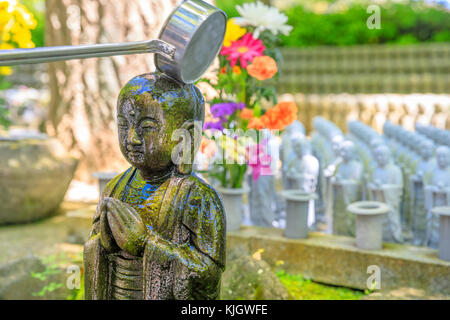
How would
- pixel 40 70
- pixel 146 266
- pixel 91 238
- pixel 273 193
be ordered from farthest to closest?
pixel 40 70
pixel 273 193
pixel 91 238
pixel 146 266

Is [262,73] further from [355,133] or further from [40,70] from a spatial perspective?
[40,70]

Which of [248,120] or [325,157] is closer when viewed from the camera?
[248,120]

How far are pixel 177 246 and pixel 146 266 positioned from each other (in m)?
0.12

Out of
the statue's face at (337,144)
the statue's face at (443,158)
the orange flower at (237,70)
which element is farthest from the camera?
the statue's face at (337,144)

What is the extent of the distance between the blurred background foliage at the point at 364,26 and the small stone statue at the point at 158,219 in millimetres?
9577

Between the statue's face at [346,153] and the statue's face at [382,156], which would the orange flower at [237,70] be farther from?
the statue's face at [382,156]

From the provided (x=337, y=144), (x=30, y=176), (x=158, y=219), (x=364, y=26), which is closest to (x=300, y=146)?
(x=337, y=144)

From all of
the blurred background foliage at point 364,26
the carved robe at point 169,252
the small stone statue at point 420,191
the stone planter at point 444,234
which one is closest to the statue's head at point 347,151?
the small stone statue at point 420,191

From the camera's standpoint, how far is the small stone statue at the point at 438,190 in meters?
3.42

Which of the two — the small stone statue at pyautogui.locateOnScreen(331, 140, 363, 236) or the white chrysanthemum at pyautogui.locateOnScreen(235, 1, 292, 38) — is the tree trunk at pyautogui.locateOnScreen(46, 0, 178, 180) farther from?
the small stone statue at pyautogui.locateOnScreen(331, 140, 363, 236)

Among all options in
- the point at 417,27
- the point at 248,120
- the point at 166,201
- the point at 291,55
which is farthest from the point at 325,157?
the point at 417,27

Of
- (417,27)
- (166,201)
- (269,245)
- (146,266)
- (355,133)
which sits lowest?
(269,245)

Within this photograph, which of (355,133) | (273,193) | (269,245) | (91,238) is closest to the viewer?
(91,238)

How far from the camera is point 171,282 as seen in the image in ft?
5.46
